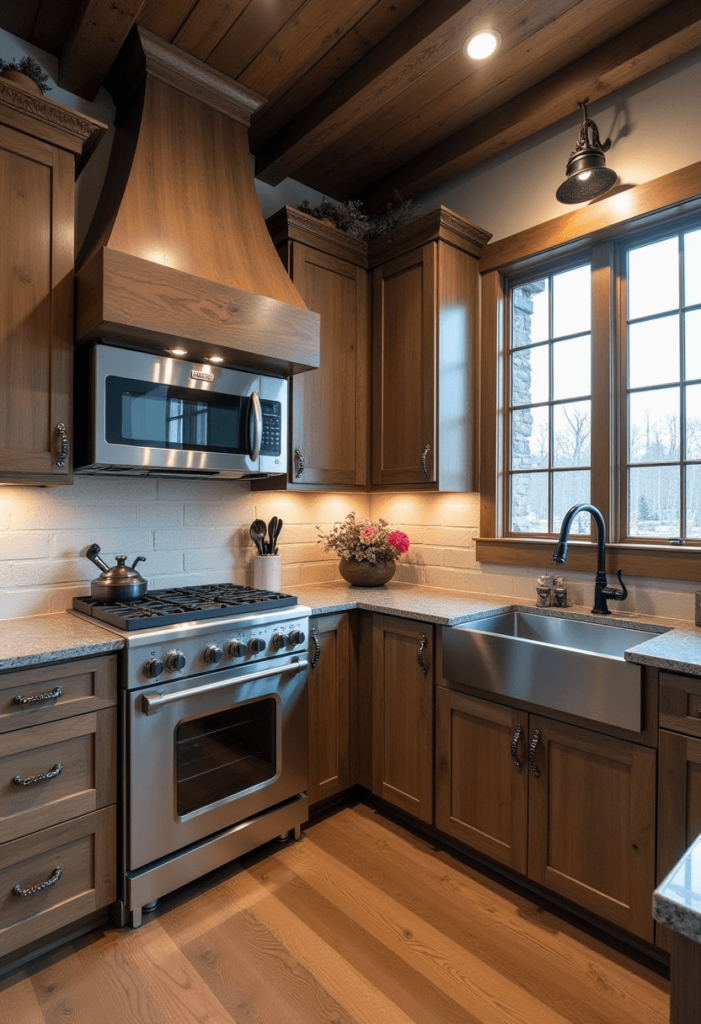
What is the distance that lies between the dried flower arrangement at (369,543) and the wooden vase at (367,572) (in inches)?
0.9

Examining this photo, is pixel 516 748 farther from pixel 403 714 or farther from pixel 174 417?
pixel 174 417

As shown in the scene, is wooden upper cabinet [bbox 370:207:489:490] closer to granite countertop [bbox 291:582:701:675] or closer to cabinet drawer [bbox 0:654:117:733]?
granite countertop [bbox 291:582:701:675]

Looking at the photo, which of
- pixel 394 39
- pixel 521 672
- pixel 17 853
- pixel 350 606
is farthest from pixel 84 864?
pixel 394 39

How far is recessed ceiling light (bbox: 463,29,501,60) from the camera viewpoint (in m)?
2.09

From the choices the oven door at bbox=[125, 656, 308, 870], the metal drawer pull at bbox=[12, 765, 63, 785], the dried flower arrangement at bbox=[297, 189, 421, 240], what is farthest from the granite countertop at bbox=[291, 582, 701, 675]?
the dried flower arrangement at bbox=[297, 189, 421, 240]

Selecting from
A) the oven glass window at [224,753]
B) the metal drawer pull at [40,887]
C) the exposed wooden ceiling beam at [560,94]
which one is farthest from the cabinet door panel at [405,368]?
the metal drawer pull at [40,887]

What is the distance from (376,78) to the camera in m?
2.28

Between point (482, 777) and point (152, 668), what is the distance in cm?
123

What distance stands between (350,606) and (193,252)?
5.04 feet

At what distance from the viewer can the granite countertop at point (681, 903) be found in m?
0.56

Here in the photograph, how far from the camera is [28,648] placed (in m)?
1.69

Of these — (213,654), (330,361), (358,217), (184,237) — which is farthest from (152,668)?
(358,217)

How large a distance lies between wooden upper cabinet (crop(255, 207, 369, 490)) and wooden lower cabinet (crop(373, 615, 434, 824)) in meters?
0.80

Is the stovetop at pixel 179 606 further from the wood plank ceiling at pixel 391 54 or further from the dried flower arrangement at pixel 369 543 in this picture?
the wood plank ceiling at pixel 391 54
